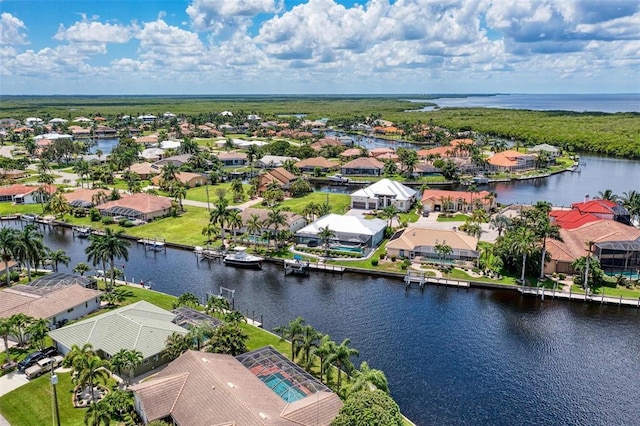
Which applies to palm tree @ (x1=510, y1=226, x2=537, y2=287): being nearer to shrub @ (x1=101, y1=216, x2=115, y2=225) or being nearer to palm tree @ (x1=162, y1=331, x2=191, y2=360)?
palm tree @ (x1=162, y1=331, x2=191, y2=360)

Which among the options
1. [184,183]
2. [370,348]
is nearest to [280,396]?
[370,348]

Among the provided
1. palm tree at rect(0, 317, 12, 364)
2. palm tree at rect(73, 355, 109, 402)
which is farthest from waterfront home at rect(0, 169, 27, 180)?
palm tree at rect(73, 355, 109, 402)

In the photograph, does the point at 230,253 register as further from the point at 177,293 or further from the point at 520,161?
the point at 520,161

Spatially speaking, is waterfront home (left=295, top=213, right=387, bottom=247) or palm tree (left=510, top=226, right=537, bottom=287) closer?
palm tree (left=510, top=226, right=537, bottom=287)

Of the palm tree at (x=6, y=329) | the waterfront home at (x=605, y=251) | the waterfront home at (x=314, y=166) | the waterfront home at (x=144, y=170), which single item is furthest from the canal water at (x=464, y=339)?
A: the waterfront home at (x=314, y=166)

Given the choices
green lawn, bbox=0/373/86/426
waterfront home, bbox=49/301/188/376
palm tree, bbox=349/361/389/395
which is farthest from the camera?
waterfront home, bbox=49/301/188/376

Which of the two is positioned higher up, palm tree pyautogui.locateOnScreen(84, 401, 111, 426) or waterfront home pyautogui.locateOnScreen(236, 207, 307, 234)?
waterfront home pyautogui.locateOnScreen(236, 207, 307, 234)

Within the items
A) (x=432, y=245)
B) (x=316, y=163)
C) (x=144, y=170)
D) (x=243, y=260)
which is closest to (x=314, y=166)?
(x=316, y=163)
